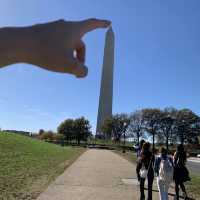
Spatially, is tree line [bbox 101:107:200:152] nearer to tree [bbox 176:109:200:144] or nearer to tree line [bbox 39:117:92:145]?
tree [bbox 176:109:200:144]

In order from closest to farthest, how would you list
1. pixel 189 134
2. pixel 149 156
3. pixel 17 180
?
pixel 149 156 < pixel 17 180 < pixel 189 134

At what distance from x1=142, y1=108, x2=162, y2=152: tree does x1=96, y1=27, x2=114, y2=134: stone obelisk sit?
374 inches

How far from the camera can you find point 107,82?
87.1 metres

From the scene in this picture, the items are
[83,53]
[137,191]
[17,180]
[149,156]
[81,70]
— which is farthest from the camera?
[17,180]

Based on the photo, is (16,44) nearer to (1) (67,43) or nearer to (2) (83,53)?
(1) (67,43)

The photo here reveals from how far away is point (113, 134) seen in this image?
323ft

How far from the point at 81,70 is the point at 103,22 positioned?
26cm

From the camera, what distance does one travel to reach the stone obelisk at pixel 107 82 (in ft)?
272

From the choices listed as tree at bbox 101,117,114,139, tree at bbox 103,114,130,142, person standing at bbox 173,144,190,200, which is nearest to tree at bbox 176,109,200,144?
tree at bbox 103,114,130,142

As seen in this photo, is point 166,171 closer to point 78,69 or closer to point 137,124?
point 78,69

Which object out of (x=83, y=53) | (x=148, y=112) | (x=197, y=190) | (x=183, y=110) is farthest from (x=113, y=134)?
(x=83, y=53)

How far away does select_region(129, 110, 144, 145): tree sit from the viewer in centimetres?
9056

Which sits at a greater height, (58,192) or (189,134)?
(189,134)

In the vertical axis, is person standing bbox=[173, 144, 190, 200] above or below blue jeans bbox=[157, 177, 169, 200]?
above
